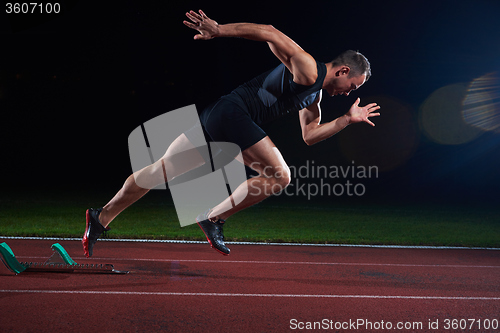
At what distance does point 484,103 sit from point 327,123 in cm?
1963

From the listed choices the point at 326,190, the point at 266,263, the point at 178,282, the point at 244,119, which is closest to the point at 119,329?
the point at 178,282

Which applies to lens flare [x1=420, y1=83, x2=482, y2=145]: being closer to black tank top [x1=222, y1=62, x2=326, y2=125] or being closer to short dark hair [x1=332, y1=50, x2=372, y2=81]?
short dark hair [x1=332, y1=50, x2=372, y2=81]

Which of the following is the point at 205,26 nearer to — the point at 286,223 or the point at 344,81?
the point at 344,81

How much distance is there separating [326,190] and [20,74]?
17.0 m

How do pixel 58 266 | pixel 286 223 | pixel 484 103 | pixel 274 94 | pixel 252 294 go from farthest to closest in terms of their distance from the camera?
pixel 484 103
pixel 286 223
pixel 58 266
pixel 252 294
pixel 274 94

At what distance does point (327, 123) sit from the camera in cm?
377

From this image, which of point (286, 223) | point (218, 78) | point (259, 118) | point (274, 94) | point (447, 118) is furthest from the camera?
point (447, 118)

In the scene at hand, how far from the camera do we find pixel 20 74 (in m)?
23.5

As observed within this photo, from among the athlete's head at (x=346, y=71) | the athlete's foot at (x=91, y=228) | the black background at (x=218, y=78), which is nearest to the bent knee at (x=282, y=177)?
the athlete's head at (x=346, y=71)

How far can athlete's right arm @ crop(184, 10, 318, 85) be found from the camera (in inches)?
117

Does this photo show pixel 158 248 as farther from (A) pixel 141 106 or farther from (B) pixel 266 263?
(A) pixel 141 106

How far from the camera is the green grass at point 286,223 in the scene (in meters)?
7.64

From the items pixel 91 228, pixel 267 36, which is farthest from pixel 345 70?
pixel 91 228

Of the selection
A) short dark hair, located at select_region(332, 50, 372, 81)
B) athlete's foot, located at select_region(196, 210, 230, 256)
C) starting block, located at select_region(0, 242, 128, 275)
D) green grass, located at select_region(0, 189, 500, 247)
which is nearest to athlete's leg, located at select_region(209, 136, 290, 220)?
athlete's foot, located at select_region(196, 210, 230, 256)
